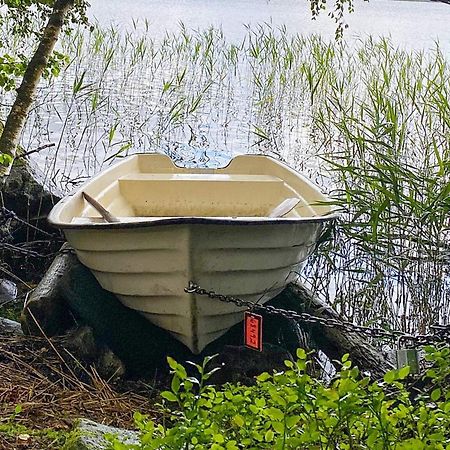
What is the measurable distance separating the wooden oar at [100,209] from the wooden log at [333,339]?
74cm

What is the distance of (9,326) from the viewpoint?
2787mm

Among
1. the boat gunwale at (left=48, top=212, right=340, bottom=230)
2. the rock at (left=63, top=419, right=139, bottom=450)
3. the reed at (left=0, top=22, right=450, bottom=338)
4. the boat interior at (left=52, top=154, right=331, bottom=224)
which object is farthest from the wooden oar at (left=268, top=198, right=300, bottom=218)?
the rock at (left=63, top=419, right=139, bottom=450)

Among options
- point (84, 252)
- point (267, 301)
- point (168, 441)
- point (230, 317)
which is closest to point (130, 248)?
point (84, 252)

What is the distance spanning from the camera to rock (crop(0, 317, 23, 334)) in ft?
9.02

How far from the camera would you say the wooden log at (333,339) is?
2533 millimetres

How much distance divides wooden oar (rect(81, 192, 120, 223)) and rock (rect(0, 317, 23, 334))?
0.53 meters

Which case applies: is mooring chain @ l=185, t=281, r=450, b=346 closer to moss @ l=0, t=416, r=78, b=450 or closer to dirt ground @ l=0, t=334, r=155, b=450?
dirt ground @ l=0, t=334, r=155, b=450

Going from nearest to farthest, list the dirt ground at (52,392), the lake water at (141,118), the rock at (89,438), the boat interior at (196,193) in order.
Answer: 1. the rock at (89,438)
2. the dirt ground at (52,392)
3. the boat interior at (196,193)
4. the lake water at (141,118)

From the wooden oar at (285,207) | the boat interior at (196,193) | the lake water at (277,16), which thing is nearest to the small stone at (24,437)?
the wooden oar at (285,207)

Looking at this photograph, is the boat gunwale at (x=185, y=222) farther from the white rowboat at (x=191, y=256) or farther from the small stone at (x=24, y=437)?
the small stone at (x=24, y=437)

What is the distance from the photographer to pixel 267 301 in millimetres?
2773

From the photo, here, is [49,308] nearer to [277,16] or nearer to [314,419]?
[314,419]

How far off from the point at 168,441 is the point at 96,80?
5.79m

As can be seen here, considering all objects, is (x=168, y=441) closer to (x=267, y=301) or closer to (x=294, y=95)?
(x=267, y=301)
